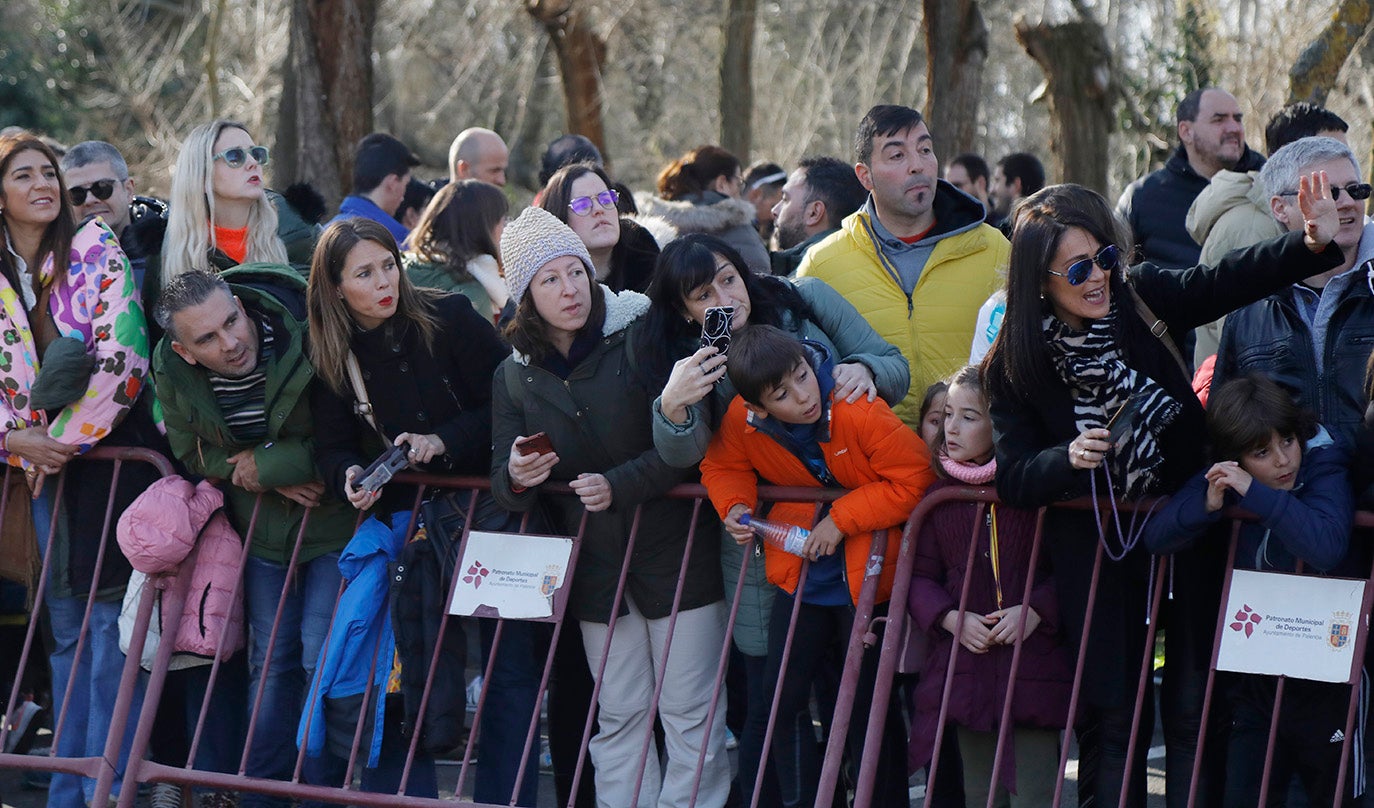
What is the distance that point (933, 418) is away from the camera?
4664 millimetres

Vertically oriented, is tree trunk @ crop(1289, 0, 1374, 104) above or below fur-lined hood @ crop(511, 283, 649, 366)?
above

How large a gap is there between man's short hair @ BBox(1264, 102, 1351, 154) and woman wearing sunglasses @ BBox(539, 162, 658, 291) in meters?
2.64

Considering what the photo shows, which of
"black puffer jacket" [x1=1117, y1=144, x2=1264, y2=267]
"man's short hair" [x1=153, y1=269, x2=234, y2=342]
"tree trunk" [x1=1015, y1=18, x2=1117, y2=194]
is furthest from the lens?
"tree trunk" [x1=1015, y1=18, x2=1117, y2=194]

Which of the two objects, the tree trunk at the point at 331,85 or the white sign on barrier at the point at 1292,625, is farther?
the tree trunk at the point at 331,85

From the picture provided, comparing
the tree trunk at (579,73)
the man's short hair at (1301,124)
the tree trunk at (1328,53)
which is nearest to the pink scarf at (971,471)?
the man's short hair at (1301,124)

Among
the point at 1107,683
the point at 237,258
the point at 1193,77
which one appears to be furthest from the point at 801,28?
the point at 1107,683

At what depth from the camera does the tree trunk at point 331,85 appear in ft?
33.2

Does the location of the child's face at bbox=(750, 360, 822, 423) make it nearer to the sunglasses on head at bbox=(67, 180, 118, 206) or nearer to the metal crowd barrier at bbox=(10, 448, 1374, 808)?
the metal crowd barrier at bbox=(10, 448, 1374, 808)

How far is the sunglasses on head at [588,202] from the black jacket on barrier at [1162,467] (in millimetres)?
1880

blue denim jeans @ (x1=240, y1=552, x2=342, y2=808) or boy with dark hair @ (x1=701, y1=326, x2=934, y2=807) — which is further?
Result: blue denim jeans @ (x1=240, y1=552, x2=342, y2=808)

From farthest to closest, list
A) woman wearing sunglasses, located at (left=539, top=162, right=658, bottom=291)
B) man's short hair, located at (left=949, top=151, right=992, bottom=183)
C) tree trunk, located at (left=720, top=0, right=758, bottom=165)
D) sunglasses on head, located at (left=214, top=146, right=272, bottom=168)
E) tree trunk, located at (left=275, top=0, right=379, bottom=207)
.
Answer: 1. tree trunk, located at (left=720, top=0, right=758, bottom=165)
2. tree trunk, located at (left=275, top=0, right=379, bottom=207)
3. man's short hair, located at (left=949, top=151, right=992, bottom=183)
4. sunglasses on head, located at (left=214, top=146, right=272, bottom=168)
5. woman wearing sunglasses, located at (left=539, top=162, right=658, bottom=291)

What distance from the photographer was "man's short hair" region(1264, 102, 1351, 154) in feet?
20.2

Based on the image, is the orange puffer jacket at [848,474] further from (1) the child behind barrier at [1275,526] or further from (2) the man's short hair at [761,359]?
(1) the child behind barrier at [1275,526]

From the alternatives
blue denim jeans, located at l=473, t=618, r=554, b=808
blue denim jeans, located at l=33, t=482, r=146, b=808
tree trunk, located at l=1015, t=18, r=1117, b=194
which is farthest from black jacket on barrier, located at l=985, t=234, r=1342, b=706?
tree trunk, located at l=1015, t=18, r=1117, b=194
